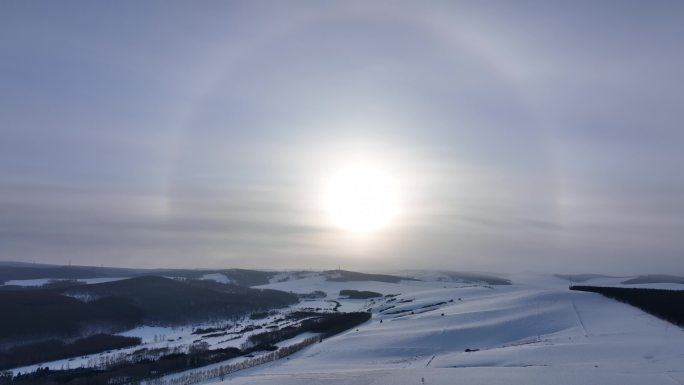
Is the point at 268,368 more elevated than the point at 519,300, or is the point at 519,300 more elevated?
the point at 519,300

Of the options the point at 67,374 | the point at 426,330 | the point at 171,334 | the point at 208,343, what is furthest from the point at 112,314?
the point at 426,330

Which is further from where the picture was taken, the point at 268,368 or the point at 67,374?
the point at 67,374

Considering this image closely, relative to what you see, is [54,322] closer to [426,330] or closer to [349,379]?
[426,330]

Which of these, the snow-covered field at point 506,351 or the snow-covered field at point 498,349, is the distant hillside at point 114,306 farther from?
the snow-covered field at point 506,351

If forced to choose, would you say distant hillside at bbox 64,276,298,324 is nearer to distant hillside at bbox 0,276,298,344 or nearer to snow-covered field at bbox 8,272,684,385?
distant hillside at bbox 0,276,298,344

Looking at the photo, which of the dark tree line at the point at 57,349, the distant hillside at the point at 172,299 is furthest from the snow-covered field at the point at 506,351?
the distant hillside at the point at 172,299

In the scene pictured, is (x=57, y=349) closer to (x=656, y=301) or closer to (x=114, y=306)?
(x=114, y=306)
